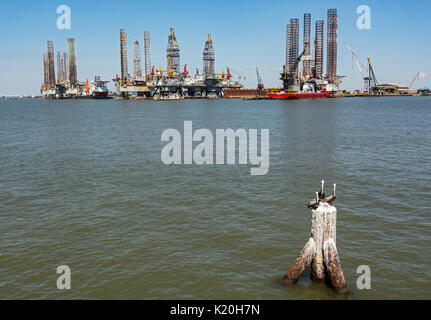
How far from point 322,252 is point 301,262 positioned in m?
0.85

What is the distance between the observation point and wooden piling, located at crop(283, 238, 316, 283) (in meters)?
12.7

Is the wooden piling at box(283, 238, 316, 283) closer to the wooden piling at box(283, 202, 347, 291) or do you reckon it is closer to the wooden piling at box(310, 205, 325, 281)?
the wooden piling at box(283, 202, 347, 291)

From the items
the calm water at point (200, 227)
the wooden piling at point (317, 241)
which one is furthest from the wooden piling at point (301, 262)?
the calm water at point (200, 227)

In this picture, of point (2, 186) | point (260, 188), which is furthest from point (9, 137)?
point (260, 188)

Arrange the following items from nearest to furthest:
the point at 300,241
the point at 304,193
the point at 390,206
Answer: the point at 300,241 < the point at 390,206 < the point at 304,193

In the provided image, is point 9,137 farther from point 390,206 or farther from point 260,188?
point 390,206

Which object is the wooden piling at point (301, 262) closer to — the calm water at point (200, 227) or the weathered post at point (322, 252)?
the weathered post at point (322, 252)

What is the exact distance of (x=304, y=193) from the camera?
24609 millimetres

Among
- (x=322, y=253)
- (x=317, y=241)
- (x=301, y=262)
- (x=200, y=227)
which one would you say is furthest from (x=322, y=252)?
(x=200, y=227)

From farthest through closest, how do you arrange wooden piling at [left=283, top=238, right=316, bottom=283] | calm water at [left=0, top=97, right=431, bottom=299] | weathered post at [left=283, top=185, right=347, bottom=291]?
1. calm water at [left=0, top=97, right=431, bottom=299]
2. wooden piling at [left=283, top=238, right=316, bottom=283]
3. weathered post at [left=283, top=185, right=347, bottom=291]

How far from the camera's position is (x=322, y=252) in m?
12.7

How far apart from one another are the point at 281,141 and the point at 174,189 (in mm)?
27864

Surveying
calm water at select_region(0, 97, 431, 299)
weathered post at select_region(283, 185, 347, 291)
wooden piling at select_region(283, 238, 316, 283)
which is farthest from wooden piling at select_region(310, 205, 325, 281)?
calm water at select_region(0, 97, 431, 299)

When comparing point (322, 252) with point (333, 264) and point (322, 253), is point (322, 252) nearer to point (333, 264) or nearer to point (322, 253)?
point (322, 253)
